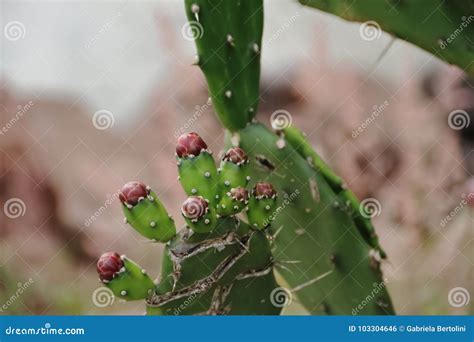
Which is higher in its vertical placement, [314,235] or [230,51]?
[230,51]

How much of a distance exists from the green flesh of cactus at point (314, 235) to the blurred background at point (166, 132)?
39cm

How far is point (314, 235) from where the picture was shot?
133 centimetres

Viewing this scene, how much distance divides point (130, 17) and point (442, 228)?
0.93m

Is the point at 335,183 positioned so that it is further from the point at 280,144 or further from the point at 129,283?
the point at 129,283

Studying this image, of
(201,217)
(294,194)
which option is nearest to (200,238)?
(201,217)

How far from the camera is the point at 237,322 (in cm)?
127

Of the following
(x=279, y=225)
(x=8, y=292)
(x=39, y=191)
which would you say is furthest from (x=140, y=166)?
(x=279, y=225)

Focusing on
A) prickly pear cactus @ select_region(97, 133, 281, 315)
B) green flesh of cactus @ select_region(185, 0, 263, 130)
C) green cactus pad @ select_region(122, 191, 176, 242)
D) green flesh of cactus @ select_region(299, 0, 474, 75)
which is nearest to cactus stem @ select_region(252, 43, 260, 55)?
green flesh of cactus @ select_region(185, 0, 263, 130)

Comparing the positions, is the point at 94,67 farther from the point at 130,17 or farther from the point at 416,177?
the point at 416,177

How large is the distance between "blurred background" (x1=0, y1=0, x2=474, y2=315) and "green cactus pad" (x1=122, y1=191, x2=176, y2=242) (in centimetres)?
64

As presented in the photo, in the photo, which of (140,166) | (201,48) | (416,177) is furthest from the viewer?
(416,177)

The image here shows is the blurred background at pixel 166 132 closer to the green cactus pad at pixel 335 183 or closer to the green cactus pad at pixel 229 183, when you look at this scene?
the green cactus pad at pixel 335 183

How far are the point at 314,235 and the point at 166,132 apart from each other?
27.7 inches

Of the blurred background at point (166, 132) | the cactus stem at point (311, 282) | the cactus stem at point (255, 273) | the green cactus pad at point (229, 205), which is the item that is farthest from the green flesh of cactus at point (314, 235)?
A: the blurred background at point (166, 132)
